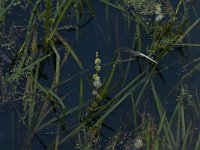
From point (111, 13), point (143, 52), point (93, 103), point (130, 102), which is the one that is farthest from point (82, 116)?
point (111, 13)

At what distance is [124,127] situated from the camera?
202 centimetres

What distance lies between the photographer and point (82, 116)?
6.53 feet

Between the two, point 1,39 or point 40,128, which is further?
point 1,39

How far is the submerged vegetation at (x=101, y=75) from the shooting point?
1966mm

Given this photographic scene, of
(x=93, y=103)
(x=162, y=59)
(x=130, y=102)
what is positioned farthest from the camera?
(x=162, y=59)

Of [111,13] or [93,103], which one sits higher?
[111,13]

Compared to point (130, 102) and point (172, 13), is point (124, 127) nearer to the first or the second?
point (130, 102)

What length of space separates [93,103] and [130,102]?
0.22 metres

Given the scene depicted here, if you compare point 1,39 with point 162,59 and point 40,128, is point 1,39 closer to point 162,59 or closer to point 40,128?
point 40,128

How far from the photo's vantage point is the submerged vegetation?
1966 mm

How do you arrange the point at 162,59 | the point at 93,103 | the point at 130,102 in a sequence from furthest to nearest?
the point at 162,59, the point at 130,102, the point at 93,103

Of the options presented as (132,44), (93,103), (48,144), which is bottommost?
(48,144)

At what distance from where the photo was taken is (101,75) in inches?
84.0

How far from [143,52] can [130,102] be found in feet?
0.94
